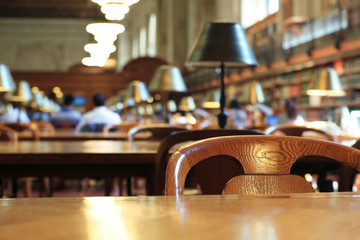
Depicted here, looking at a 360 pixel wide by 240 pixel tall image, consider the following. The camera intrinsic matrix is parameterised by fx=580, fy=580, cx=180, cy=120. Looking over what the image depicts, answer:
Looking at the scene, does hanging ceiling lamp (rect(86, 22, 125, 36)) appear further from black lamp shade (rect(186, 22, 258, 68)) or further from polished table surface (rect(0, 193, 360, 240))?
polished table surface (rect(0, 193, 360, 240))

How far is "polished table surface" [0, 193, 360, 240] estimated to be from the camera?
0.67 metres

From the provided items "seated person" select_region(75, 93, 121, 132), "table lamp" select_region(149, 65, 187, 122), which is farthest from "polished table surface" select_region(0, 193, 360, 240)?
"seated person" select_region(75, 93, 121, 132)

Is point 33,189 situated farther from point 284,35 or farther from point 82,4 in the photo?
point 82,4

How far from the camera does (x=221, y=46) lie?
2949mm

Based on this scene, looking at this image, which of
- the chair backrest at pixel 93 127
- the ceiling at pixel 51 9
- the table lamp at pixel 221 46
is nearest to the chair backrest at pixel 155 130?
the table lamp at pixel 221 46

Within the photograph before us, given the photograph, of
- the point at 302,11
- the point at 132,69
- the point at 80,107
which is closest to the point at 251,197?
the point at 302,11

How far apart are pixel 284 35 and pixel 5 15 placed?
2553cm

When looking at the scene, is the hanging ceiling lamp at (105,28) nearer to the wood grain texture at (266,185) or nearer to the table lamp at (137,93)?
the table lamp at (137,93)

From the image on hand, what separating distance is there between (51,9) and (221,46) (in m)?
31.6

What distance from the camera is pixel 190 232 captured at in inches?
26.5

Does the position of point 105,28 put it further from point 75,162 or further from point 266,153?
point 266,153

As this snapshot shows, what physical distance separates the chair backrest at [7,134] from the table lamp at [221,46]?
3.60ft

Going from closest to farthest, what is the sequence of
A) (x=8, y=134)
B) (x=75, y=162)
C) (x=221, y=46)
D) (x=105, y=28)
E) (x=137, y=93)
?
(x=75, y=162), (x=221, y=46), (x=8, y=134), (x=137, y=93), (x=105, y=28)

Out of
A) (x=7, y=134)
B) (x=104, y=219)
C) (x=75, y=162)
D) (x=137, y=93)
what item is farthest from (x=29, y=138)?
(x=104, y=219)
